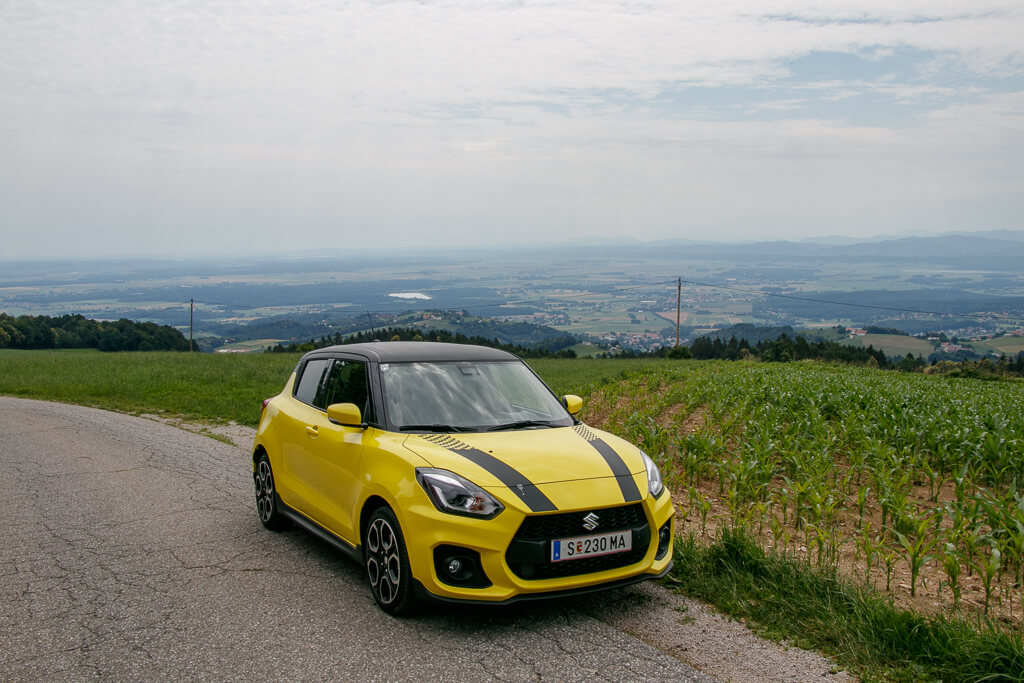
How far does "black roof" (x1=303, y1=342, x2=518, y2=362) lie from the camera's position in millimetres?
5895

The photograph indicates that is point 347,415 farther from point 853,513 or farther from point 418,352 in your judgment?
point 853,513

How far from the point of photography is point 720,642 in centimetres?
434

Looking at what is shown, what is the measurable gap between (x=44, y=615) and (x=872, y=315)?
12472 centimetres

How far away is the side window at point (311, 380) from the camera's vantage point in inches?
256

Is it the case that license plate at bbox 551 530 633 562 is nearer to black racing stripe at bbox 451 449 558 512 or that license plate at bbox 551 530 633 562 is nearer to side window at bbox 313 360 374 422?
black racing stripe at bbox 451 449 558 512

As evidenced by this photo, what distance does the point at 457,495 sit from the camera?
14.6 ft

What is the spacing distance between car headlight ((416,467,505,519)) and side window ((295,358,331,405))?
2.25 meters

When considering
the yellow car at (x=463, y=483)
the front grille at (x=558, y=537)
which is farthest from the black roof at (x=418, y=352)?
the front grille at (x=558, y=537)

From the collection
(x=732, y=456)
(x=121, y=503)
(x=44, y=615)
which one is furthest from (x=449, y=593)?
(x=732, y=456)

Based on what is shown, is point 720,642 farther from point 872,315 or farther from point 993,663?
point 872,315

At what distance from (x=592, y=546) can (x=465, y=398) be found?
1.67 metres

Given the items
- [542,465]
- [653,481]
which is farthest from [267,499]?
[653,481]

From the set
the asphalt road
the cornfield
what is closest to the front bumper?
the asphalt road

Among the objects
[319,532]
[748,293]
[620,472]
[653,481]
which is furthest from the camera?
[748,293]
